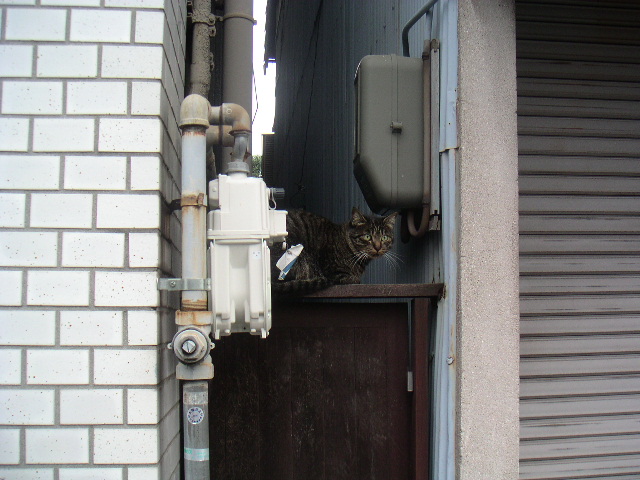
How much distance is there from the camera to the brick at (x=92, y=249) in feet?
7.14

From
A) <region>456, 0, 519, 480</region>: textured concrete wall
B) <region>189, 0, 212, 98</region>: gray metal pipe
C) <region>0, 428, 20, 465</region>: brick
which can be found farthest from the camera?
<region>189, 0, 212, 98</region>: gray metal pipe

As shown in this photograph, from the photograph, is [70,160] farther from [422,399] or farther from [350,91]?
[350,91]

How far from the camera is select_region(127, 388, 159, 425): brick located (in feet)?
7.10

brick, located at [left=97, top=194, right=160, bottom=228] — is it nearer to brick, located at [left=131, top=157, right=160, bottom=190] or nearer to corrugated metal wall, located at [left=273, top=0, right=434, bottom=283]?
brick, located at [left=131, top=157, right=160, bottom=190]

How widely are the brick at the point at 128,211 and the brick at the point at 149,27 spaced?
0.62 metres

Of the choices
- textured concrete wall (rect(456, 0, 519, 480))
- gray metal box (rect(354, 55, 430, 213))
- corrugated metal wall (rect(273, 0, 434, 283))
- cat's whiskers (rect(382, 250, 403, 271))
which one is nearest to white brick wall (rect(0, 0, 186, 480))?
gray metal box (rect(354, 55, 430, 213))

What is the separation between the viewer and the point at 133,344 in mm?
2184

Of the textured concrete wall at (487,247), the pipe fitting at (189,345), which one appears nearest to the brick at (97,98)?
the pipe fitting at (189,345)

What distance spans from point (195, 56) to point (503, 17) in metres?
1.63

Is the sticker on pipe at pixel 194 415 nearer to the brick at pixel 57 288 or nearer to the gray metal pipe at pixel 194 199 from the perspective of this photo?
the gray metal pipe at pixel 194 199

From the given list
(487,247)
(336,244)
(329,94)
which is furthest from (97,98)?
(329,94)

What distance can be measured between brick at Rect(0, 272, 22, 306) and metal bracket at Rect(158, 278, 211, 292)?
501mm

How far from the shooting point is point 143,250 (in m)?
2.21

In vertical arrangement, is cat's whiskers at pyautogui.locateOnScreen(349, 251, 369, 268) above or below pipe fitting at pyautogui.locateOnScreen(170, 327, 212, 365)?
above
